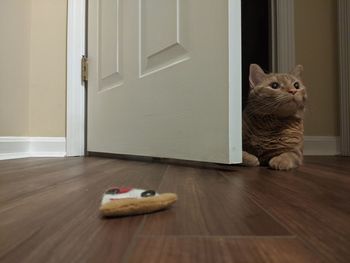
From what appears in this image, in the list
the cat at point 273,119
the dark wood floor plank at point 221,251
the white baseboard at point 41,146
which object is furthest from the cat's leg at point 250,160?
the white baseboard at point 41,146

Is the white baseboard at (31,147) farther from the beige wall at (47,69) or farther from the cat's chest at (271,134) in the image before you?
the cat's chest at (271,134)

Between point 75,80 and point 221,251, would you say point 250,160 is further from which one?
point 75,80

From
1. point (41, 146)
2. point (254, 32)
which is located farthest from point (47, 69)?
point (254, 32)

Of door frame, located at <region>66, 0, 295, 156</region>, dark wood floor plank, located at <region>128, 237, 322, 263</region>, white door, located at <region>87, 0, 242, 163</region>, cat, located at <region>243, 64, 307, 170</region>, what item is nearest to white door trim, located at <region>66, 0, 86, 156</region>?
door frame, located at <region>66, 0, 295, 156</region>

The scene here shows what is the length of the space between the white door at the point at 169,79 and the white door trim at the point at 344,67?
4.28 feet

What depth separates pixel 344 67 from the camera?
1.98m

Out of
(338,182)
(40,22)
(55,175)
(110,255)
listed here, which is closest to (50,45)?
(40,22)

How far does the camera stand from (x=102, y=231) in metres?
0.37

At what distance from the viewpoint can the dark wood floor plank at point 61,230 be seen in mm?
301

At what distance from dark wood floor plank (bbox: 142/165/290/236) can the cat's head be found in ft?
2.02

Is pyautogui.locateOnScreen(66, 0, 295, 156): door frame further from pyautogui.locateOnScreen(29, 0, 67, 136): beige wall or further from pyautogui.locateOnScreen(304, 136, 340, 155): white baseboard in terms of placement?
pyautogui.locateOnScreen(304, 136, 340, 155): white baseboard

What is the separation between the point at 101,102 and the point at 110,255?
1.29 m

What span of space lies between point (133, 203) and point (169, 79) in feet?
2.25

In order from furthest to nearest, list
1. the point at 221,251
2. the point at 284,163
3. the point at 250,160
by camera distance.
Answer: the point at 250,160
the point at 284,163
the point at 221,251
